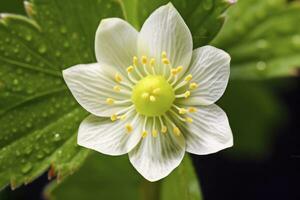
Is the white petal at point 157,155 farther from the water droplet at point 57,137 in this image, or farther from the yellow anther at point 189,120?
the water droplet at point 57,137

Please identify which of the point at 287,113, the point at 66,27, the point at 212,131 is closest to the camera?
the point at 212,131

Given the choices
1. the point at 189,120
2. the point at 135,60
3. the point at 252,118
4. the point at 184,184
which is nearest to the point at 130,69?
the point at 135,60

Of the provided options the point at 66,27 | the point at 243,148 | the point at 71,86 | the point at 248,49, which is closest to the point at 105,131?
the point at 71,86

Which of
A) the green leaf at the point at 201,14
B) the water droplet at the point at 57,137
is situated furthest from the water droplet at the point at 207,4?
the water droplet at the point at 57,137

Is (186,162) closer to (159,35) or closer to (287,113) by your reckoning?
(159,35)

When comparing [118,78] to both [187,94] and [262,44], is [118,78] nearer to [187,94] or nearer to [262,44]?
[187,94]

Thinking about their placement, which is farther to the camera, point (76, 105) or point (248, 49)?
point (248, 49)
